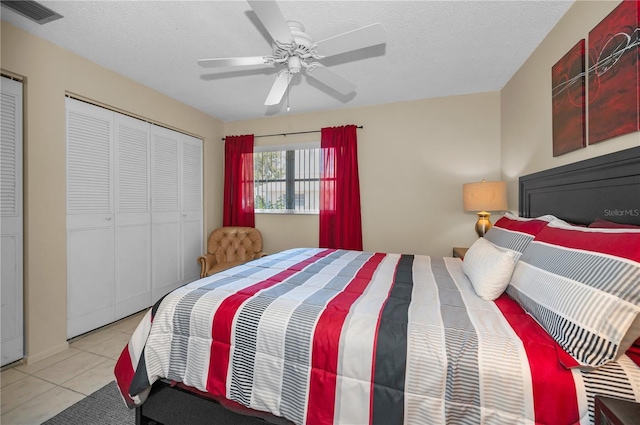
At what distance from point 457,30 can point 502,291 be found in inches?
77.2

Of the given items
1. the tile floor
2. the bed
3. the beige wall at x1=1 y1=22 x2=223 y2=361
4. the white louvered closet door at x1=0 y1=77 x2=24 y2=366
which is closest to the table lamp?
the bed

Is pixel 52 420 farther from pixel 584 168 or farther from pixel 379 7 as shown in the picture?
pixel 584 168

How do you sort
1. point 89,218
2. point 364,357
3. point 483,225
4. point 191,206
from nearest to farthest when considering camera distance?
point 364,357 → point 89,218 → point 483,225 → point 191,206

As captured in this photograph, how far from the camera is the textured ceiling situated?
1.84m

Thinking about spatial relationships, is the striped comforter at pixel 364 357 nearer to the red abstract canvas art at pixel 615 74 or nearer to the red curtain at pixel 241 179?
the red abstract canvas art at pixel 615 74

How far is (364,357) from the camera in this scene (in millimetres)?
1015

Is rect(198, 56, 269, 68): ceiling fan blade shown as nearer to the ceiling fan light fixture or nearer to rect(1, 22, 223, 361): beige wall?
the ceiling fan light fixture

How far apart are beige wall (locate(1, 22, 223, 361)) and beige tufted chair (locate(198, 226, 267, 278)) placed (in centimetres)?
159

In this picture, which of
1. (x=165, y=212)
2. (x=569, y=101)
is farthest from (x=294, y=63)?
(x=165, y=212)

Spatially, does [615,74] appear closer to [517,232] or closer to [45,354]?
[517,232]

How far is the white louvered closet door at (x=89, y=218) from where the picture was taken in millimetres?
2402

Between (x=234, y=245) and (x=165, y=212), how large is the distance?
978 mm

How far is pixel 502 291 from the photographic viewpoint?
4.49ft

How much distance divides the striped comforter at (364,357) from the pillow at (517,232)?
38cm
